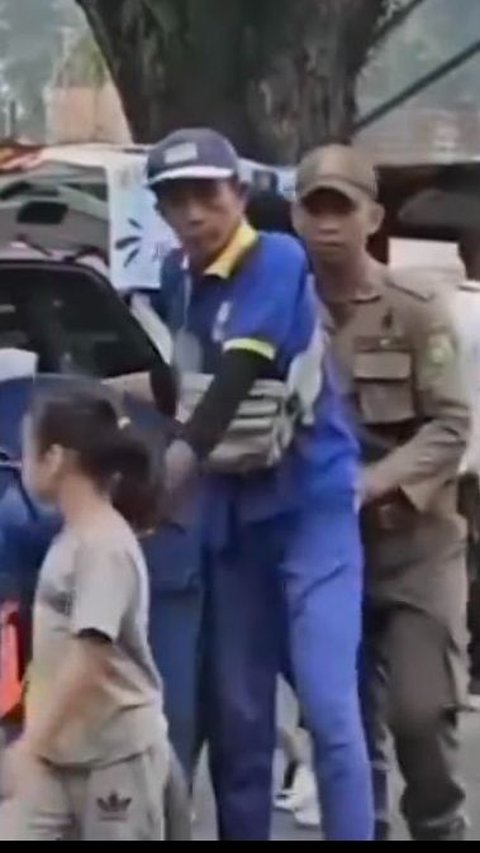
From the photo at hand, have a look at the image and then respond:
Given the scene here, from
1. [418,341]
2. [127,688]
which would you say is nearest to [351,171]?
[418,341]

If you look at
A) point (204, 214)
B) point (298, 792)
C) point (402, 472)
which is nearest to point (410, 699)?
point (298, 792)

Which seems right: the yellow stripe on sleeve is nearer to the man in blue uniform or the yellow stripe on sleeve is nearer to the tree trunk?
the man in blue uniform

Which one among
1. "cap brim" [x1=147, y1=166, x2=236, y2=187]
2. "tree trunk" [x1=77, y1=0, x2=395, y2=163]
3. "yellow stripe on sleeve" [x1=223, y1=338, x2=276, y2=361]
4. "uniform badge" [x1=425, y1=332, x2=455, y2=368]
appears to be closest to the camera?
"yellow stripe on sleeve" [x1=223, y1=338, x2=276, y2=361]

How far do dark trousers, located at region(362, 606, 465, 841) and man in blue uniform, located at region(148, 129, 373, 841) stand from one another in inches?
4.4

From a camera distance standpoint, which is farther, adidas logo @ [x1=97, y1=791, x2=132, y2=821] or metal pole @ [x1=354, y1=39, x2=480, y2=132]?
metal pole @ [x1=354, y1=39, x2=480, y2=132]

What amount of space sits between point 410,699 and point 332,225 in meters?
0.82

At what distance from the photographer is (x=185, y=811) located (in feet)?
10.9

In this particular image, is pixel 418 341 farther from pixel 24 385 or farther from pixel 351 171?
pixel 24 385

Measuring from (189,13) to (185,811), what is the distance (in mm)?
1431

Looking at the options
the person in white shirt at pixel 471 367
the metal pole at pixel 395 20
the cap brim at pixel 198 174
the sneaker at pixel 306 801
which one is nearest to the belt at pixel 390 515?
the person in white shirt at pixel 471 367

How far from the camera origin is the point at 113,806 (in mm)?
3160

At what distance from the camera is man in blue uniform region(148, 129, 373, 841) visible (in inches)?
136

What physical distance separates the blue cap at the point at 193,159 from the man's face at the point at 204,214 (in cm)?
2

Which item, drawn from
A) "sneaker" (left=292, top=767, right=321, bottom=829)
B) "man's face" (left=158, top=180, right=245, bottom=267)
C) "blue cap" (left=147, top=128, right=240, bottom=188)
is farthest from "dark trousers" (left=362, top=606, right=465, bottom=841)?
"blue cap" (left=147, top=128, right=240, bottom=188)
